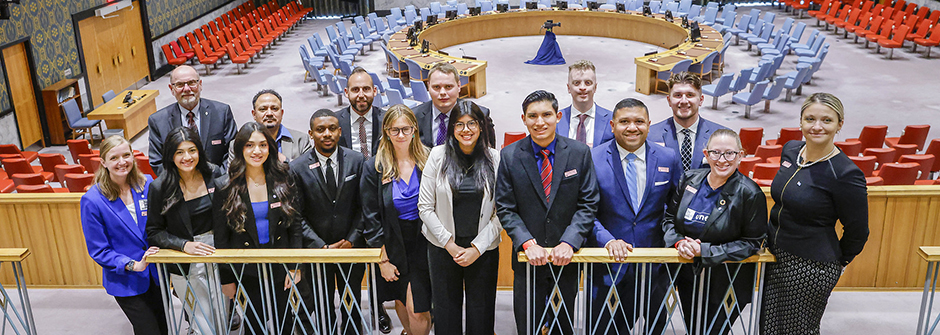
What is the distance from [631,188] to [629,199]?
0.08m

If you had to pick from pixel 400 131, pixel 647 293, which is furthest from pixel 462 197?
pixel 647 293

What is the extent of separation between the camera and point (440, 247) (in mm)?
3703

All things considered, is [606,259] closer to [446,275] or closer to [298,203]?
[446,275]

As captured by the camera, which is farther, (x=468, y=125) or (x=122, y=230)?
(x=122, y=230)

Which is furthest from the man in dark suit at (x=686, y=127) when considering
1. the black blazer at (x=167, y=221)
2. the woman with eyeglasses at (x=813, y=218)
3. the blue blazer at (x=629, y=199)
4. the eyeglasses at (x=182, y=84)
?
the eyeglasses at (x=182, y=84)

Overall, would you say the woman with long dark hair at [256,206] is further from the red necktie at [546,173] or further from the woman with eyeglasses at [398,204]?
the red necktie at [546,173]

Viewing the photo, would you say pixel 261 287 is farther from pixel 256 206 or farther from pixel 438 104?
pixel 438 104

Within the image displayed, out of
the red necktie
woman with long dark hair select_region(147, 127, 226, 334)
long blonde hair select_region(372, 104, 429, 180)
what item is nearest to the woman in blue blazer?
woman with long dark hair select_region(147, 127, 226, 334)

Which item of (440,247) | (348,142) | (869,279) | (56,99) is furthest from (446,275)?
(56,99)

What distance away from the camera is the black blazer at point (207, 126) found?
485cm

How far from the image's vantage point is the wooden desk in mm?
10406

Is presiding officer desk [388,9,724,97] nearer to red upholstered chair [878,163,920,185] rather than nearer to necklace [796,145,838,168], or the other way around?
red upholstered chair [878,163,920,185]

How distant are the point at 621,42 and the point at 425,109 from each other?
14128 mm

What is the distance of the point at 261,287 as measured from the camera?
386 centimetres
